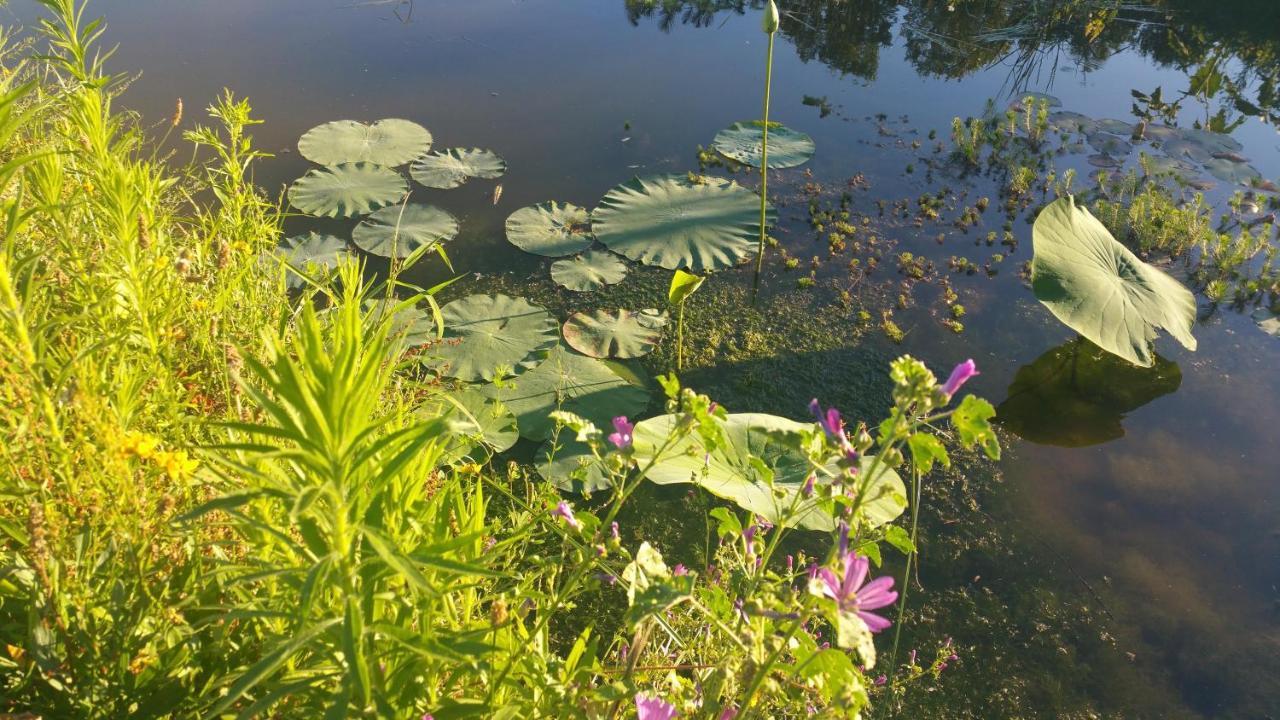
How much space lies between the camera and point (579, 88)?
16.4 ft

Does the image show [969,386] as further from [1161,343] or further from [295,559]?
[295,559]

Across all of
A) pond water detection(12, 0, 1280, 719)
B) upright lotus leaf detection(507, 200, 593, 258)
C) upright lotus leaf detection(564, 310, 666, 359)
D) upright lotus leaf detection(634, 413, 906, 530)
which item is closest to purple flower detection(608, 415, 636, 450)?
upright lotus leaf detection(634, 413, 906, 530)

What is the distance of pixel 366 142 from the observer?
4.14 meters

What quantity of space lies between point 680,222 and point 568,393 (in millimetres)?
1184

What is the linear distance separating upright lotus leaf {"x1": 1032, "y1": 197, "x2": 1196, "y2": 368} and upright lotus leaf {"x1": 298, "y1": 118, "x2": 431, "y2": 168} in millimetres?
2947

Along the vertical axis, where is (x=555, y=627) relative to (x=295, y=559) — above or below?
below

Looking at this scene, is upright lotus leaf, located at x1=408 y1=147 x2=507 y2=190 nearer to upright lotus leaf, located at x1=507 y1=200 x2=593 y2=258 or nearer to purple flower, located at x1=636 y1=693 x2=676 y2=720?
upright lotus leaf, located at x1=507 y1=200 x2=593 y2=258

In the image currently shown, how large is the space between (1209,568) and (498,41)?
4991 mm

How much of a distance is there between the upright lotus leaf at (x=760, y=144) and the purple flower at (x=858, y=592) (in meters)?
3.44

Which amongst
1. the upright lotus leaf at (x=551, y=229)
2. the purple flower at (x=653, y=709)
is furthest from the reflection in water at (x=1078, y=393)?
the purple flower at (x=653, y=709)

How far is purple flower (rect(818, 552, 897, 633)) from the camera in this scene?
0.96 meters

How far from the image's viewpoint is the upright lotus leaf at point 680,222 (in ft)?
11.5

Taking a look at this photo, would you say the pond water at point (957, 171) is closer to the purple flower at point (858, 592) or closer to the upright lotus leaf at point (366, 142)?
the upright lotus leaf at point (366, 142)

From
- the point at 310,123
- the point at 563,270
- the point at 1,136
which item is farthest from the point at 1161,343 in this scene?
the point at 310,123
